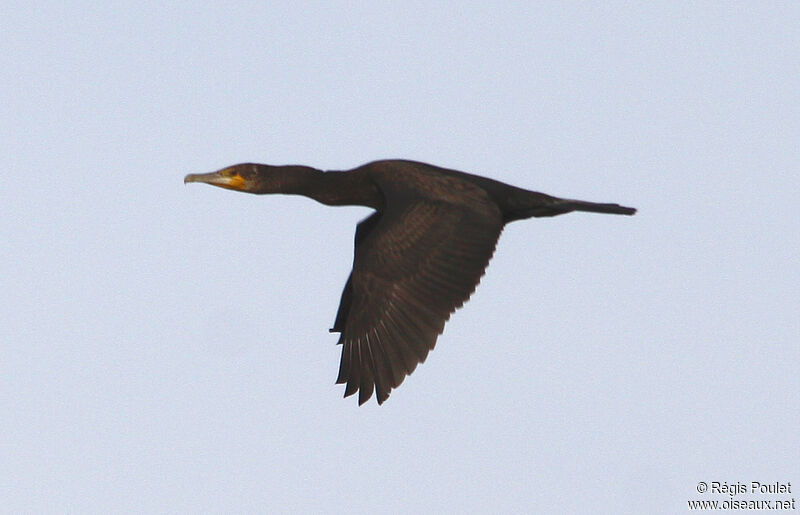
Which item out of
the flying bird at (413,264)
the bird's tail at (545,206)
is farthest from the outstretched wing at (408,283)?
the bird's tail at (545,206)

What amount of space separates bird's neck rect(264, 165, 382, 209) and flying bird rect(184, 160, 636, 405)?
1.02ft

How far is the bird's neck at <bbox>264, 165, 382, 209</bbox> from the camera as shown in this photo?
1234 cm

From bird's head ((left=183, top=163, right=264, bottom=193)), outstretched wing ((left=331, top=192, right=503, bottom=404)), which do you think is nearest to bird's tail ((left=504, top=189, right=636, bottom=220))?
outstretched wing ((left=331, top=192, right=503, bottom=404))

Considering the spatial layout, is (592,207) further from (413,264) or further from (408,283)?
(408,283)

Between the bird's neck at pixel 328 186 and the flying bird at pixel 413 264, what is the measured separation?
1.02 ft

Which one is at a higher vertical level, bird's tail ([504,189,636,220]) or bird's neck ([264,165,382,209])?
bird's neck ([264,165,382,209])

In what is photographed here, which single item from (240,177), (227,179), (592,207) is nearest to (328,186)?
(240,177)

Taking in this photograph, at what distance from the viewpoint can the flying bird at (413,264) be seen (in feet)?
35.2

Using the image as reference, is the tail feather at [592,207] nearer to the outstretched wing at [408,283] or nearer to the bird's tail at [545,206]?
the bird's tail at [545,206]

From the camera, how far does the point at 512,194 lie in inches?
474

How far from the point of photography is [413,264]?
10969 millimetres

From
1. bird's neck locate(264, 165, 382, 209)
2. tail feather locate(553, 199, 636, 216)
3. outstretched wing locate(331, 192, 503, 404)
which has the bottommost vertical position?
outstretched wing locate(331, 192, 503, 404)

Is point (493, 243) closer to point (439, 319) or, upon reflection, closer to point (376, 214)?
point (439, 319)

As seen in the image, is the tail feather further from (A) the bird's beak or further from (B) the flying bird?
(A) the bird's beak
